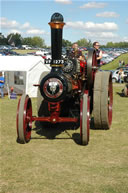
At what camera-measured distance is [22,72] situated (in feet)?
48.1

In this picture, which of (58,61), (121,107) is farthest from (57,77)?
(121,107)

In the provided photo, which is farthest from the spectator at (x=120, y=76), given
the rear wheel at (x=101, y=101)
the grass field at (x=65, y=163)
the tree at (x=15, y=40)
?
the tree at (x=15, y=40)

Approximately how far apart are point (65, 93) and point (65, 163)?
139 centimetres

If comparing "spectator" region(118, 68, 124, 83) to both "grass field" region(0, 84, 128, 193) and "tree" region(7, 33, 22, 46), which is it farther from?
"tree" region(7, 33, 22, 46)

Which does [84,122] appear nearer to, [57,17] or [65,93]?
[65,93]

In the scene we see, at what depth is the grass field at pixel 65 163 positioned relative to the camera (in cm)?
403

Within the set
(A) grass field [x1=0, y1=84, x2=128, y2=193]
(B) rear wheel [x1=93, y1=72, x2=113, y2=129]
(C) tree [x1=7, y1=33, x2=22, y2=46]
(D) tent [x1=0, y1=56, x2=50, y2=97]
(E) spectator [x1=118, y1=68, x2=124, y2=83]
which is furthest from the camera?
(C) tree [x1=7, y1=33, x2=22, y2=46]

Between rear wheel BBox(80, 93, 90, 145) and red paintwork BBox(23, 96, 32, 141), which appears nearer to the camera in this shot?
rear wheel BBox(80, 93, 90, 145)

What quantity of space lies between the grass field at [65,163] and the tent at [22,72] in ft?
24.1

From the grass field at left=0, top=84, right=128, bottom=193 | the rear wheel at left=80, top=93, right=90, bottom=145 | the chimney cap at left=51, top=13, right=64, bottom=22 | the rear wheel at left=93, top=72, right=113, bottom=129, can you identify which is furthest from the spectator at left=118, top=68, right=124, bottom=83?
the chimney cap at left=51, top=13, right=64, bottom=22

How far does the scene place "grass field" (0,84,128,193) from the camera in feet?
13.2

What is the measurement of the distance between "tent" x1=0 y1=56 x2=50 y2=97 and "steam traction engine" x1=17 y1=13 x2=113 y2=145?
7266 millimetres

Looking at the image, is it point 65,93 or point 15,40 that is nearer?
point 65,93

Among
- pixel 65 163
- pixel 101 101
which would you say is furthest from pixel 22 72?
pixel 65 163
